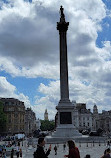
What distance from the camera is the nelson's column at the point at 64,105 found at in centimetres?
5125

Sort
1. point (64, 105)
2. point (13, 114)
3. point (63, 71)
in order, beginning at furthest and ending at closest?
point (13, 114) < point (63, 71) < point (64, 105)

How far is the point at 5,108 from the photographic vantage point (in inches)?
4377

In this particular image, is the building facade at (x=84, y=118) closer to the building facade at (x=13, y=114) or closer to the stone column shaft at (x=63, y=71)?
the building facade at (x=13, y=114)

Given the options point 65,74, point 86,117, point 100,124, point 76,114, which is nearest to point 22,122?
point 76,114

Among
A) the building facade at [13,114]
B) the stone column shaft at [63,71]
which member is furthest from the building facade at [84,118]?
the stone column shaft at [63,71]

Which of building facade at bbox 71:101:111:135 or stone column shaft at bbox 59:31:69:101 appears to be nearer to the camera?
stone column shaft at bbox 59:31:69:101

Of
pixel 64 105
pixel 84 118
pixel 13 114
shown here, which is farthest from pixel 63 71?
pixel 84 118

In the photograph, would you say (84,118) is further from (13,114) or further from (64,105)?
(64,105)

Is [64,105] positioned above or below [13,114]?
above

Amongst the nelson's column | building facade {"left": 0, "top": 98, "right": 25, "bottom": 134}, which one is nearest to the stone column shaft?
the nelson's column

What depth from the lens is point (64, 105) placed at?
53250 millimetres

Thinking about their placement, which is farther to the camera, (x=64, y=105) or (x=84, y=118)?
(x=84, y=118)

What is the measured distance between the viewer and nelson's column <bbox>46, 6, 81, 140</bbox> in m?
51.2

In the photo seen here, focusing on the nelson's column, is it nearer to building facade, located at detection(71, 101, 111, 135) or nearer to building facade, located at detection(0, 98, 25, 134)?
building facade, located at detection(0, 98, 25, 134)
